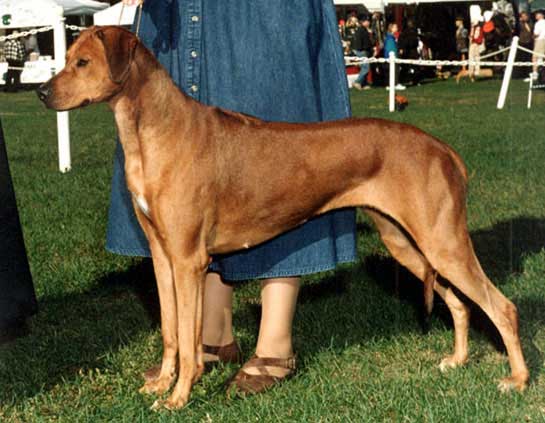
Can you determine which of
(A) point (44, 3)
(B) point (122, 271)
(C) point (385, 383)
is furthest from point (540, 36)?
(C) point (385, 383)

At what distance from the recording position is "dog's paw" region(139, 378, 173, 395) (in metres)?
4.23

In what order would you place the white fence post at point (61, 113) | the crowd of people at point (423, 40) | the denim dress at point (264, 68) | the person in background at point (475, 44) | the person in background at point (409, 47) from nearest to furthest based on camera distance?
1. the denim dress at point (264, 68)
2. the white fence post at point (61, 113)
3. the crowd of people at point (423, 40)
4. the person in background at point (409, 47)
5. the person in background at point (475, 44)

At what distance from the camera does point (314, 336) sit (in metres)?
5.16

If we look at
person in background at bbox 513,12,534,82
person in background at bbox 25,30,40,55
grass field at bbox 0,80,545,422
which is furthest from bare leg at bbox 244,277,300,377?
person in background at bbox 25,30,40,55

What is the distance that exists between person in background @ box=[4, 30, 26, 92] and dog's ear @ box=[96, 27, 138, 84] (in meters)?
A: 26.3

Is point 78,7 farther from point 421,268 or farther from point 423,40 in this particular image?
point 421,268

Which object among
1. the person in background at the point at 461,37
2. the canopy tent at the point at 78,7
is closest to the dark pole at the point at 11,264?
the canopy tent at the point at 78,7

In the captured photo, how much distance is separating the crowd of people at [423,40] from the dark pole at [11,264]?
74.9ft

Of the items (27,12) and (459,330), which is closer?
(459,330)

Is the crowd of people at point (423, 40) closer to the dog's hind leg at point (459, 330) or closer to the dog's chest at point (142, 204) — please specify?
the dog's hind leg at point (459, 330)

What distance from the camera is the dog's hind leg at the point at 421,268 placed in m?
4.48

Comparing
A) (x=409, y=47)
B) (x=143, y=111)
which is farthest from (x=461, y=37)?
(x=143, y=111)

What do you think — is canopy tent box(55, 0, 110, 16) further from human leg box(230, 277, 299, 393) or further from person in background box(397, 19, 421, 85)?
human leg box(230, 277, 299, 393)

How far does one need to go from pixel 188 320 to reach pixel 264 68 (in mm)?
1261
